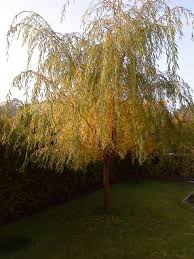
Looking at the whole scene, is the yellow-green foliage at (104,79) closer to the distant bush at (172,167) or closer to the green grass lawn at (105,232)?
the green grass lawn at (105,232)

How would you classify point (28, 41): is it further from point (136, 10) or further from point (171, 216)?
point (171, 216)

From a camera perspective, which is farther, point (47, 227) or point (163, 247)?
point (47, 227)

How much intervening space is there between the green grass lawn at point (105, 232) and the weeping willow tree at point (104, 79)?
1.88m

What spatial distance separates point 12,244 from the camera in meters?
8.02

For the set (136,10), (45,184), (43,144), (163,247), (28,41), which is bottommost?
(163,247)

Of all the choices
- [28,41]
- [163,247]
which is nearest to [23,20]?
[28,41]

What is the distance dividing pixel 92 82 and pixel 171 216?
4971 millimetres

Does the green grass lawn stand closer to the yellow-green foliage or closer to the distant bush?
the yellow-green foliage

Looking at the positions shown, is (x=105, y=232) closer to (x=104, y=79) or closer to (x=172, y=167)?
(x=104, y=79)

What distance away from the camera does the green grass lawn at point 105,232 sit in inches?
295

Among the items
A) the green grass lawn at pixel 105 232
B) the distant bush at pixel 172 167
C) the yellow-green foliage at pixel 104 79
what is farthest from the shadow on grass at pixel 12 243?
the distant bush at pixel 172 167

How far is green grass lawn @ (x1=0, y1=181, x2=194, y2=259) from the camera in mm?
7480

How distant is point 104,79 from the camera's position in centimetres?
762

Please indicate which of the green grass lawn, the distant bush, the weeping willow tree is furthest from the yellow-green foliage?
the distant bush
